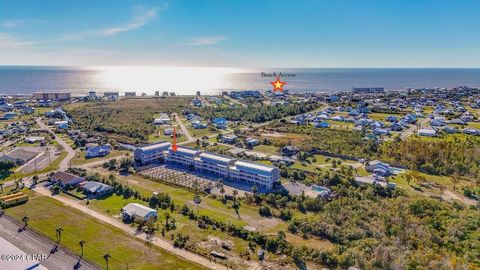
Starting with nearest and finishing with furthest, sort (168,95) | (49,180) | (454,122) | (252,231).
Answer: (252,231) < (49,180) < (454,122) < (168,95)

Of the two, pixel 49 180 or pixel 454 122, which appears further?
pixel 454 122

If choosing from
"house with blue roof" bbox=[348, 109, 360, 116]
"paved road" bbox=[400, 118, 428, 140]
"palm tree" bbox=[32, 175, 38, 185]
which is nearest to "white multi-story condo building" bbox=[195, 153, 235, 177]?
"palm tree" bbox=[32, 175, 38, 185]

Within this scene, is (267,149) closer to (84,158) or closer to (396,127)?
(84,158)

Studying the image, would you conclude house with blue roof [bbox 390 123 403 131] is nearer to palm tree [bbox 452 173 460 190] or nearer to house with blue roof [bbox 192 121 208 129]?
palm tree [bbox 452 173 460 190]

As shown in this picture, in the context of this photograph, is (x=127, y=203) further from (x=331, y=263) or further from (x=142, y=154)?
(x=331, y=263)

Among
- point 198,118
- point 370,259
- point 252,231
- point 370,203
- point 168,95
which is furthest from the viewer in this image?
point 168,95

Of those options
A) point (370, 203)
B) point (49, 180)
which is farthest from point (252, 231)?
point (49, 180)
